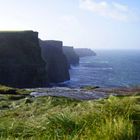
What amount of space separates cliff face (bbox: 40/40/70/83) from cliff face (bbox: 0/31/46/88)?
30006 mm

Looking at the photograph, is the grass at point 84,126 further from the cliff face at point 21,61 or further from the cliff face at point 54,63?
the cliff face at point 54,63

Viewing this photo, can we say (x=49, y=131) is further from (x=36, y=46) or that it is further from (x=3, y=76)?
(x=36, y=46)

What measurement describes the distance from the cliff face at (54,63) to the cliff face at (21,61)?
98.4ft

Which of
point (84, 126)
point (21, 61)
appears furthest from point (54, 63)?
point (84, 126)

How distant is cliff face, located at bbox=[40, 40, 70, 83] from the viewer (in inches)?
6580

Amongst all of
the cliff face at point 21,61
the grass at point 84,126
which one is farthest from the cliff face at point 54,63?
the grass at point 84,126

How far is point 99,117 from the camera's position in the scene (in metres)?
11.3

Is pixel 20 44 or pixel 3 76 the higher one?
pixel 20 44

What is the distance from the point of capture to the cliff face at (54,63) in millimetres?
167137

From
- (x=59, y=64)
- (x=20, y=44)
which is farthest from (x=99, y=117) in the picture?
(x=59, y=64)

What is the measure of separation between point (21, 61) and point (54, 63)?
53561 millimetres

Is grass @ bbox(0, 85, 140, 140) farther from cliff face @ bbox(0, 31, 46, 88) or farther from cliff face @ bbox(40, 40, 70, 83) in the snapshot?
cliff face @ bbox(40, 40, 70, 83)

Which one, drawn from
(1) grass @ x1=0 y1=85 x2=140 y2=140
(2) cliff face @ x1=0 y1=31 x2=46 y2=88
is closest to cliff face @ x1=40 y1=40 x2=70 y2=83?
(2) cliff face @ x1=0 y1=31 x2=46 y2=88

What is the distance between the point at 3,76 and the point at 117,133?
10960 cm
